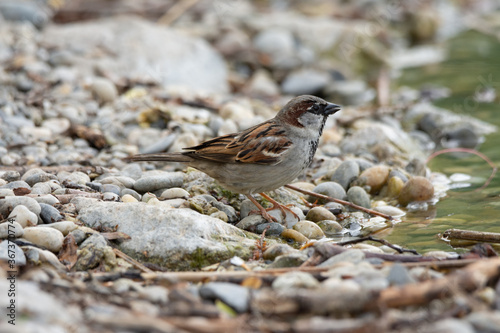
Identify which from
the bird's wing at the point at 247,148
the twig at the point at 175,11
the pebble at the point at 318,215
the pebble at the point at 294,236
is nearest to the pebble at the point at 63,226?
the bird's wing at the point at 247,148

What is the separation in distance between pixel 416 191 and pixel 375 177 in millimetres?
490

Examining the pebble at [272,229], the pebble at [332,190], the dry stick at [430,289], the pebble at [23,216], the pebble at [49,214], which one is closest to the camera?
the dry stick at [430,289]

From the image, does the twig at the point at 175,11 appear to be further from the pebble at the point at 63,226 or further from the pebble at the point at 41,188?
the pebble at the point at 63,226

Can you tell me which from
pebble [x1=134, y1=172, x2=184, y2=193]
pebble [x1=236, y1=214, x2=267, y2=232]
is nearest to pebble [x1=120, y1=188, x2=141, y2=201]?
pebble [x1=134, y1=172, x2=184, y2=193]

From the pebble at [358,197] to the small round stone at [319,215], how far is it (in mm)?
459

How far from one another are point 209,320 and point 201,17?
1176 centimetres

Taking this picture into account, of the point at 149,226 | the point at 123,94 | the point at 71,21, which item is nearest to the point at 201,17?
the point at 71,21

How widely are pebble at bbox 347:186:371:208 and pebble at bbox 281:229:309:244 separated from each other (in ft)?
3.53

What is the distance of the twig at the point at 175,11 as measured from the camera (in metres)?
13.2

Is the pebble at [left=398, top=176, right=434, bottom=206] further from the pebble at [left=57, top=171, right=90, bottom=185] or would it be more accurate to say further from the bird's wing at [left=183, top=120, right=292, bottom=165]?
the pebble at [left=57, top=171, right=90, bottom=185]

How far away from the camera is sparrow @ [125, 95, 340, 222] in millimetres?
5605

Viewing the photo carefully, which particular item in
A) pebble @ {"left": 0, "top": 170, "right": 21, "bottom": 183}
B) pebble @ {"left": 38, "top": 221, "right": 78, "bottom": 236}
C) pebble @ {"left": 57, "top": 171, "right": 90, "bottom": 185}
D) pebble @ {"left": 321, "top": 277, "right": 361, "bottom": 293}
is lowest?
pebble @ {"left": 38, "top": 221, "right": 78, "bottom": 236}

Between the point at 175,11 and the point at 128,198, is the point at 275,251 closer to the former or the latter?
the point at 128,198

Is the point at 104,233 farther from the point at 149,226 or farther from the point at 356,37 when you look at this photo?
the point at 356,37
